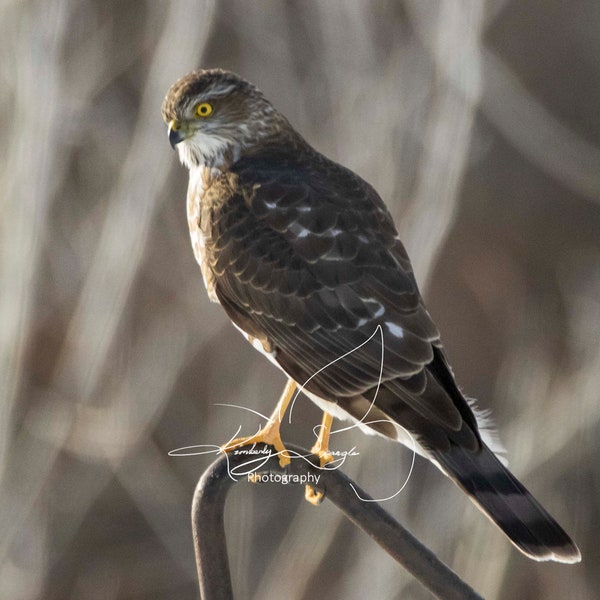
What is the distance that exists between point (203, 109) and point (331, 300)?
2.83 feet

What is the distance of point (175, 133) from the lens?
3420 mm

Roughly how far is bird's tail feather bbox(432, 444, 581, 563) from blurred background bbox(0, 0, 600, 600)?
2201 millimetres

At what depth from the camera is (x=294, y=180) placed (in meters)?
3.25

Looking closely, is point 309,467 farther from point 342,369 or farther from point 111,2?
point 111,2

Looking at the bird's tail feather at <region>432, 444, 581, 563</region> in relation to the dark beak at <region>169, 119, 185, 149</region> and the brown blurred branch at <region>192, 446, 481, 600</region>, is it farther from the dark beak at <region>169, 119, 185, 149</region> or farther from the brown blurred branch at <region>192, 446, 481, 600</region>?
the dark beak at <region>169, 119, 185, 149</region>

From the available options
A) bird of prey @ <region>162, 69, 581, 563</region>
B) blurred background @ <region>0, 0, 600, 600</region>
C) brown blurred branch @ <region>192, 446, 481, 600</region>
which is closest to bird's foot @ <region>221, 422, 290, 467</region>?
bird of prey @ <region>162, 69, 581, 563</region>

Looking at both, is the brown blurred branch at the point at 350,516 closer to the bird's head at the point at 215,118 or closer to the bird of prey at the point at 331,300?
the bird of prey at the point at 331,300

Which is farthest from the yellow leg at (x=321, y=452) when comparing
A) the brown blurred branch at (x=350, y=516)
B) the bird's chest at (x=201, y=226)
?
the bird's chest at (x=201, y=226)

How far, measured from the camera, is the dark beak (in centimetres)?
340

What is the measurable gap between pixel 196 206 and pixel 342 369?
77 centimetres

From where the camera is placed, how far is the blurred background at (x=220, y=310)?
17.7 ft

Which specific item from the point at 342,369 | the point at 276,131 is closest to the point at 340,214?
the point at 342,369

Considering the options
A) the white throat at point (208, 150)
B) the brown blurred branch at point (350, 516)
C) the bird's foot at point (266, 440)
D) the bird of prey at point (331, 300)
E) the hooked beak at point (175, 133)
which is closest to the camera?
the brown blurred branch at point (350, 516)

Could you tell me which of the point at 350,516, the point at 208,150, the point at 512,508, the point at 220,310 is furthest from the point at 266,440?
the point at 220,310
